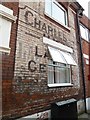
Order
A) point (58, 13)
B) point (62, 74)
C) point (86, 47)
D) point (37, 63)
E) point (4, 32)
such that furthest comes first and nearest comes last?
point (86, 47)
point (58, 13)
point (62, 74)
point (37, 63)
point (4, 32)

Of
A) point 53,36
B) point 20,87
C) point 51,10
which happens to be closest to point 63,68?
point 53,36

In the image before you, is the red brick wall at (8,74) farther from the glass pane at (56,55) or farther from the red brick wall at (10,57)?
the glass pane at (56,55)

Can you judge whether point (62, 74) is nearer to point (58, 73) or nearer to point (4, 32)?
point (58, 73)

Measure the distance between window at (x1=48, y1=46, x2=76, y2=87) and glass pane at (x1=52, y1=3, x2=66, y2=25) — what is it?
1896 millimetres

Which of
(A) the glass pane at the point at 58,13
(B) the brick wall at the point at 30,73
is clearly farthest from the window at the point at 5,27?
(A) the glass pane at the point at 58,13

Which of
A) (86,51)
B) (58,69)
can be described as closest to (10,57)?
(58,69)

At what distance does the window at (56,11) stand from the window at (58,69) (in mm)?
1824

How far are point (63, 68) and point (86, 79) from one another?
11.3 feet

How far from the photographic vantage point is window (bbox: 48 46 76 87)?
7984 millimetres

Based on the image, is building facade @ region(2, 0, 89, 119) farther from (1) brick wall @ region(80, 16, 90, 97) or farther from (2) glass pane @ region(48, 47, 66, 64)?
(1) brick wall @ region(80, 16, 90, 97)

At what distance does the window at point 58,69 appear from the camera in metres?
7.98

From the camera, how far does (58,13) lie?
387 inches

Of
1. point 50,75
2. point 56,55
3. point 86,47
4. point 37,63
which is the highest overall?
point 86,47

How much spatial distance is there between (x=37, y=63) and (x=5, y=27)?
2.02m
